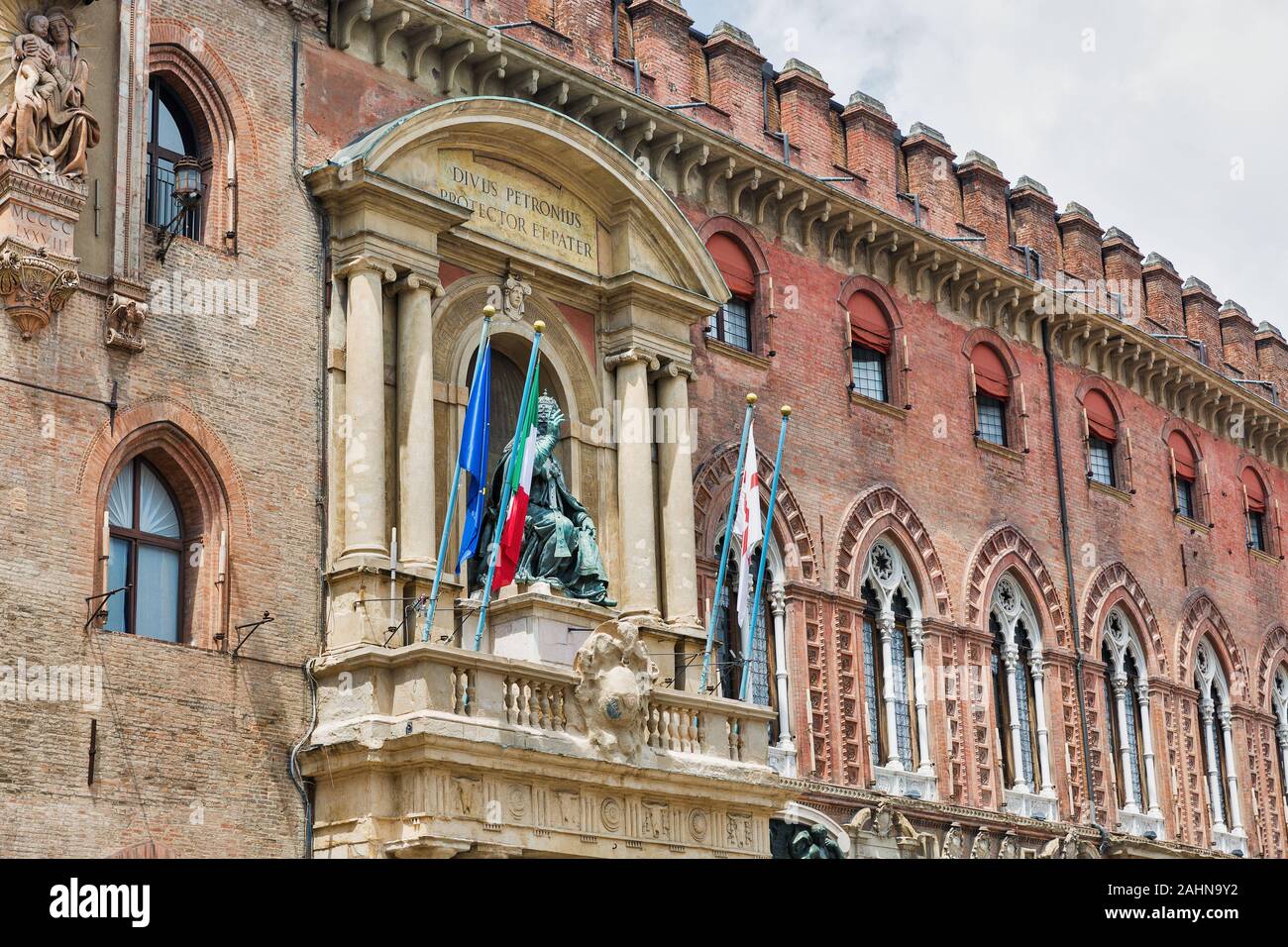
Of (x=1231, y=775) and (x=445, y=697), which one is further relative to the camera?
(x=1231, y=775)

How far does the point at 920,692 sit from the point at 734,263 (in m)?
5.53

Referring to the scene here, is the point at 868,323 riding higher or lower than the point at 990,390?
higher

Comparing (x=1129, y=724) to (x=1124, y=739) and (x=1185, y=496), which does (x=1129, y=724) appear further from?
(x=1185, y=496)

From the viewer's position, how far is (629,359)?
22875 mm

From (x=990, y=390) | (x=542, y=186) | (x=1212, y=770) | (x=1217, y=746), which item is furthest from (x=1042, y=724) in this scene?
(x=542, y=186)

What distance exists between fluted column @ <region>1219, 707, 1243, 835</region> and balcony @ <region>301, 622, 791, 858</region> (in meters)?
12.8

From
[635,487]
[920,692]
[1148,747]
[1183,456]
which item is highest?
[1183,456]

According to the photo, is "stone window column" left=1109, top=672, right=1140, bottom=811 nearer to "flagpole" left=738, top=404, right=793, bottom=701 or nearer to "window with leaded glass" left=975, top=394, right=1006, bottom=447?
"window with leaded glass" left=975, top=394, right=1006, bottom=447

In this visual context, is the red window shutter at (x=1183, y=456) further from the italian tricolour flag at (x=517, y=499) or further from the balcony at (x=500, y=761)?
the italian tricolour flag at (x=517, y=499)

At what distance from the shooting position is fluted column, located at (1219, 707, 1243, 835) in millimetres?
31297

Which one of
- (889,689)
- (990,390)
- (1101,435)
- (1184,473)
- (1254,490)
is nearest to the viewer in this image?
(889,689)

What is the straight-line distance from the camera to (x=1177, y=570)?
31.4 meters
